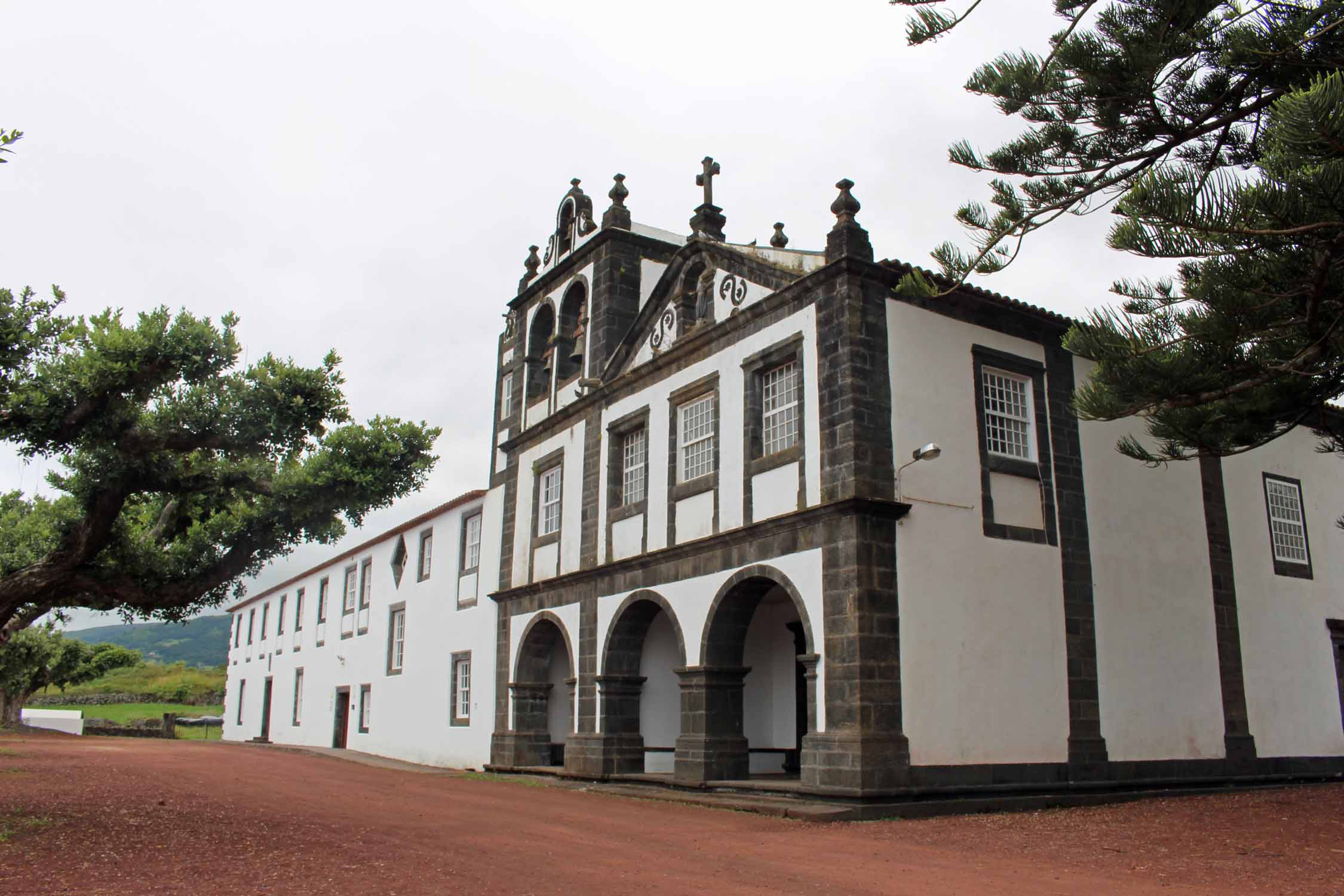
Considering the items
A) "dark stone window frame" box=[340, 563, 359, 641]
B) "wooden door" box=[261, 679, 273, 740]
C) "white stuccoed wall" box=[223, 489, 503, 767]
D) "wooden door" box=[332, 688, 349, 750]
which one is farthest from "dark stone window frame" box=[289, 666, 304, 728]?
"dark stone window frame" box=[340, 563, 359, 641]

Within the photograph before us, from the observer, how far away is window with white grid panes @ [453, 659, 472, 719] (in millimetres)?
22422

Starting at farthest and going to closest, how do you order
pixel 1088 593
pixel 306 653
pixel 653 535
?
1. pixel 306 653
2. pixel 653 535
3. pixel 1088 593

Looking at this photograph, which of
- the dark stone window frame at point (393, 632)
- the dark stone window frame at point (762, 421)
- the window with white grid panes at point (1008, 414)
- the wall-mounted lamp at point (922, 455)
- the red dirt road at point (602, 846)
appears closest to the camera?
the red dirt road at point (602, 846)

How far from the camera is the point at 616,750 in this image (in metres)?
16.0

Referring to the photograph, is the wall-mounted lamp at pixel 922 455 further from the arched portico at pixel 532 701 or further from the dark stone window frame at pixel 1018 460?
the arched portico at pixel 532 701

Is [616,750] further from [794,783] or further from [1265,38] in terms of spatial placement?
[1265,38]

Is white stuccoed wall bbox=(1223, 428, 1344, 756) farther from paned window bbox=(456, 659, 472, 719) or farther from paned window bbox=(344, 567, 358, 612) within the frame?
paned window bbox=(344, 567, 358, 612)

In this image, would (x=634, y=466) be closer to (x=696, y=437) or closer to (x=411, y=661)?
(x=696, y=437)

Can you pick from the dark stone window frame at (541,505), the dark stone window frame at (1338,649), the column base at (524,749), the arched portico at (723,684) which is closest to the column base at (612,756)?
the arched portico at (723,684)

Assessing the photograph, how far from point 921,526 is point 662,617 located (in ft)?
18.5

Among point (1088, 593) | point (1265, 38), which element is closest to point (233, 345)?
point (1265, 38)

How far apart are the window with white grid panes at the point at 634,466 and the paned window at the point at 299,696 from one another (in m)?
20.3

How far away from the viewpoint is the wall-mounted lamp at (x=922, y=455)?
12070mm

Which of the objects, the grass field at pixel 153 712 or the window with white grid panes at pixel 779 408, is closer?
the window with white grid panes at pixel 779 408
